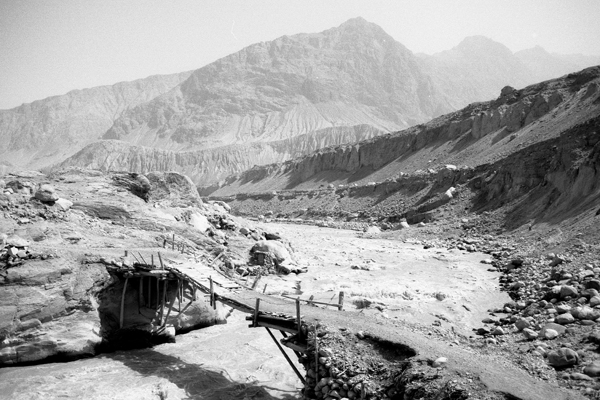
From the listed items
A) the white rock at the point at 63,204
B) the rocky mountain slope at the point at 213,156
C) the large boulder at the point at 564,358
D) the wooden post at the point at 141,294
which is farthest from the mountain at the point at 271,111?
the large boulder at the point at 564,358

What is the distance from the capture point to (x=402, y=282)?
1923 cm

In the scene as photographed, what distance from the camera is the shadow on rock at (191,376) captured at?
9.91 m

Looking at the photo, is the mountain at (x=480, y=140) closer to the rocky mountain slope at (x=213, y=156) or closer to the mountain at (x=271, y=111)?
the rocky mountain slope at (x=213, y=156)

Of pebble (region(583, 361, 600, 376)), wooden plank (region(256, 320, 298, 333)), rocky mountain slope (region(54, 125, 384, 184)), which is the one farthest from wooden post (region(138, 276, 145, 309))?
rocky mountain slope (region(54, 125, 384, 184))

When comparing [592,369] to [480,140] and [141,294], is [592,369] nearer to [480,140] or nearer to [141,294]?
[141,294]

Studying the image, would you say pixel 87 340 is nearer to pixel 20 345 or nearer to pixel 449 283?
pixel 20 345

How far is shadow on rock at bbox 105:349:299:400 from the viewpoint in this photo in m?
9.91

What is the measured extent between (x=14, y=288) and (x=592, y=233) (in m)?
22.3

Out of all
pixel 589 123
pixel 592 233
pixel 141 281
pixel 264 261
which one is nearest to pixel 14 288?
pixel 141 281

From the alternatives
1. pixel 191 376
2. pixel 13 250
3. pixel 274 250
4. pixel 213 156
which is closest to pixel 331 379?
pixel 191 376

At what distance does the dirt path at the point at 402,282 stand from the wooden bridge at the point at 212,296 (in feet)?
13.1

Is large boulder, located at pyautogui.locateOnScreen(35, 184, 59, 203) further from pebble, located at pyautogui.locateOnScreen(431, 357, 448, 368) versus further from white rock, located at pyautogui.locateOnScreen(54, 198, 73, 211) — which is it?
pebble, located at pyautogui.locateOnScreen(431, 357, 448, 368)

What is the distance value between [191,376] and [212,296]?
2.14 metres

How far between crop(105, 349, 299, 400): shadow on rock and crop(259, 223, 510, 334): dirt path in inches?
209
